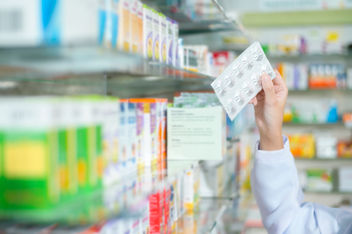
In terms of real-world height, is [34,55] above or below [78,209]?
above

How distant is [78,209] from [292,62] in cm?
674

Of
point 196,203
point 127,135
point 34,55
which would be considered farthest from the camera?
point 196,203

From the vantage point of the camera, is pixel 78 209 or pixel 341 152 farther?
pixel 341 152

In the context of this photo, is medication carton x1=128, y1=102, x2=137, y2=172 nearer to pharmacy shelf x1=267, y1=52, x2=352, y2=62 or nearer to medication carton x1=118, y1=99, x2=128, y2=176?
medication carton x1=118, y1=99, x2=128, y2=176

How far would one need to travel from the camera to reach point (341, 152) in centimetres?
688

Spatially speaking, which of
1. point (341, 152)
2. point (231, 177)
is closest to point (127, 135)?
point (231, 177)

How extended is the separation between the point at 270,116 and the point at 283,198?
1.15ft

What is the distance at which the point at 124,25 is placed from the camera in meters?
1.44

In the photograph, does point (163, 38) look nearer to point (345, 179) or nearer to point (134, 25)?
point (134, 25)

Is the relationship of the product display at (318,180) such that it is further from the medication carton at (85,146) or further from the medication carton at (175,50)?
the medication carton at (85,146)

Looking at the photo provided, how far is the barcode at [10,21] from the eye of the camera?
3.15 feet

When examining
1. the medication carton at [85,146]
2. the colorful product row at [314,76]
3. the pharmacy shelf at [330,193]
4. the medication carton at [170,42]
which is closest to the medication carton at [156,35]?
the medication carton at [170,42]

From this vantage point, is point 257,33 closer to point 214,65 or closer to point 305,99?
point 305,99

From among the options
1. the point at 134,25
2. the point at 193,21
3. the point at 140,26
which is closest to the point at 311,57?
the point at 193,21
